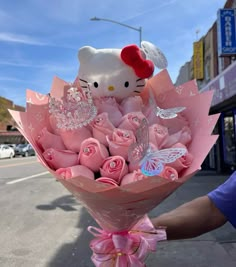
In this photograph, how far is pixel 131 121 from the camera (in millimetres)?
1461

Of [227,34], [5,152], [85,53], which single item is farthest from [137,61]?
[5,152]

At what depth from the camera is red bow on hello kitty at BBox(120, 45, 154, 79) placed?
5.29ft

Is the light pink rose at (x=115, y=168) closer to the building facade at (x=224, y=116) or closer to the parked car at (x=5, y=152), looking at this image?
the building facade at (x=224, y=116)

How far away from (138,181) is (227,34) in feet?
50.5

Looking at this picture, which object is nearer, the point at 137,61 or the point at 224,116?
the point at 137,61

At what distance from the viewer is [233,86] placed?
8164 mm

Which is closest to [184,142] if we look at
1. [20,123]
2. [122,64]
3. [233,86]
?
[122,64]

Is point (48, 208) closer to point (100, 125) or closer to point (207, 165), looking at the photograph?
point (100, 125)

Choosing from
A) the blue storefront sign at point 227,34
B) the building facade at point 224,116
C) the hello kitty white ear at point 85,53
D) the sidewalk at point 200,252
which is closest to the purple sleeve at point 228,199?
the hello kitty white ear at point 85,53

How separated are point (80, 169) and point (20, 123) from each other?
0.35 metres

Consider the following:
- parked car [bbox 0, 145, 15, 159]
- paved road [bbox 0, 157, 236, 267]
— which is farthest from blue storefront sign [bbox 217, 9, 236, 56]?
parked car [bbox 0, 145, 15, 159]

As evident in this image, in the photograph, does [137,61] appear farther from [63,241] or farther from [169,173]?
[63,241]

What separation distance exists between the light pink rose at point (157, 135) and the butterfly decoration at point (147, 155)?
3.8 inches

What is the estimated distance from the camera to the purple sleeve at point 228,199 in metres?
1.66
